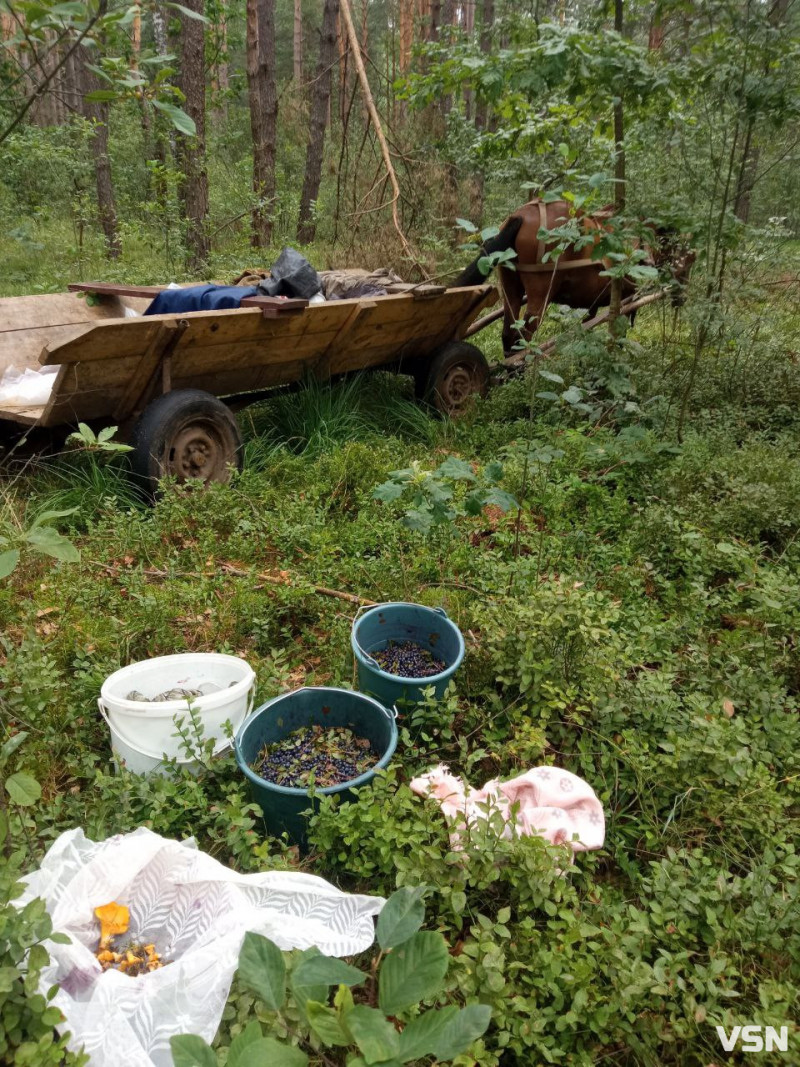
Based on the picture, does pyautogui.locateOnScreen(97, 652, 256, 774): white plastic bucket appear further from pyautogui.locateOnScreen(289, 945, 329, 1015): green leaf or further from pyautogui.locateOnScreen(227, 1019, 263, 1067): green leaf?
pyautogui.locateOnScreen(227, 1019, 263, 1067): green leaf

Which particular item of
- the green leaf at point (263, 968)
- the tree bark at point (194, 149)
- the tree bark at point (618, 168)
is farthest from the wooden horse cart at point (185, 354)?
the tree bark at point (194, 149)

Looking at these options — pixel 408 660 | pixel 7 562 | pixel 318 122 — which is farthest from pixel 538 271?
pixel 318 122

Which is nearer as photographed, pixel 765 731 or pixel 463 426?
pixel 765 731

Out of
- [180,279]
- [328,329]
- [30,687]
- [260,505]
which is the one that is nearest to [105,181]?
[180,279]

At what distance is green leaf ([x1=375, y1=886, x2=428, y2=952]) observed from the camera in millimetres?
1243

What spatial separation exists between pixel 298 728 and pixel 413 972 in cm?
135

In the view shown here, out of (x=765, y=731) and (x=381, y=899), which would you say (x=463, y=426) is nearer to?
(x=765, y=731)

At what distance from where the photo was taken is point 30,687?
7.72ft

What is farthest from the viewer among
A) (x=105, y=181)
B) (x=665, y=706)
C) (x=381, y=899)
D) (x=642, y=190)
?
(x=105, y=181)

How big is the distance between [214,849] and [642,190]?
17.2 feet

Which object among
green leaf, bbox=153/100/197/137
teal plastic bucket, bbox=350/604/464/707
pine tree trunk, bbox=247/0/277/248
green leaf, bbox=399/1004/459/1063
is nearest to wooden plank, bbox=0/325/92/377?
teal plastic bucket, bbox=350/604/464/707

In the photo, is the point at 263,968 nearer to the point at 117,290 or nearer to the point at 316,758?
the point at 316,758

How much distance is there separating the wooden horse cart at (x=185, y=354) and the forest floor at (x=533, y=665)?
10.8 inches

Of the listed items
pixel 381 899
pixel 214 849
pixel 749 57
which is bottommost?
pixel 214 849
